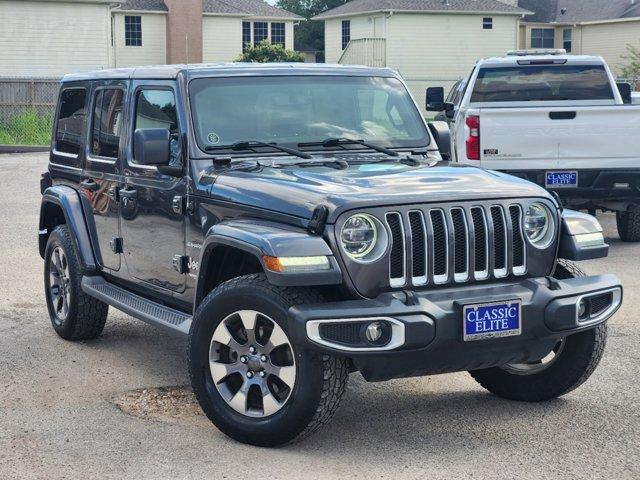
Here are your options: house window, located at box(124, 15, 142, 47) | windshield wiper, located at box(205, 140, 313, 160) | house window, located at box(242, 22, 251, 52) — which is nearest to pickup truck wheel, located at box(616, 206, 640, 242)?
windshield wiper, located at box(205, 140, 313, 160)

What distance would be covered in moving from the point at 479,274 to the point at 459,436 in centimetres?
85

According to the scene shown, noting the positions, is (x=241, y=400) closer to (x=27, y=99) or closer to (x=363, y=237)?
(x=363, y=237)

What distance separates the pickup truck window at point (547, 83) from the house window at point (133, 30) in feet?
150

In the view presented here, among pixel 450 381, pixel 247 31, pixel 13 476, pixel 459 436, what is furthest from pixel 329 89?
pixel 247 31

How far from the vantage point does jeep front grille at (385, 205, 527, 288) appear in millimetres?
5703

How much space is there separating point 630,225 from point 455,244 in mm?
8330

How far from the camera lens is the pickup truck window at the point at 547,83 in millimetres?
14148

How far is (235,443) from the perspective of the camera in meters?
5.89

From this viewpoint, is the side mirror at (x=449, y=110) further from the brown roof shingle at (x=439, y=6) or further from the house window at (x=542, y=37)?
the house window at (x=542, y=37)

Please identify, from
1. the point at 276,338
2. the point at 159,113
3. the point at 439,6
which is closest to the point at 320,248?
the point at 276,338

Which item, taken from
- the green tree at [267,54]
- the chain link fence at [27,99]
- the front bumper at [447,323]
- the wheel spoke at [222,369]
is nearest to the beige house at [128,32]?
the green tree at [267,54]

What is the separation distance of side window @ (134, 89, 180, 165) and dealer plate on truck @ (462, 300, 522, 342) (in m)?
2.18

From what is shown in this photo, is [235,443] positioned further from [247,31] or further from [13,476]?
[247,31]

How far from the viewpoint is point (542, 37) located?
6359 cm
